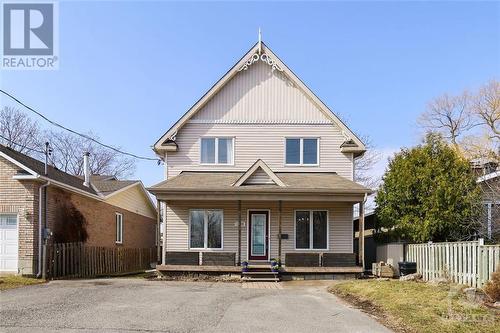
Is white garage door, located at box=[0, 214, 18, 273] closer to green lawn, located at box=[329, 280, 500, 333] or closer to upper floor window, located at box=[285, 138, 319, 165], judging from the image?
upper floor window, located at box=[285, 138, 319, 165]

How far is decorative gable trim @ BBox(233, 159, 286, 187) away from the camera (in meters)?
17.8

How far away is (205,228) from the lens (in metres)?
19.0

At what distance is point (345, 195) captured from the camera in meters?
17.3

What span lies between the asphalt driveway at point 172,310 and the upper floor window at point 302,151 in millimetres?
7203

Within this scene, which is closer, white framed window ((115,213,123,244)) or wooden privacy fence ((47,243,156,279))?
wooden privacy fence ((47,243,156,279))

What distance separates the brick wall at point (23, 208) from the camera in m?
15.8

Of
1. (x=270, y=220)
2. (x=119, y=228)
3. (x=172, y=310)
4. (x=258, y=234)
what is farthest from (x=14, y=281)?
(x=119, y=228)

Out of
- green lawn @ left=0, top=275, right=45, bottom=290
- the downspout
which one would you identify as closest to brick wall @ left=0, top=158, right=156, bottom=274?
the downspout

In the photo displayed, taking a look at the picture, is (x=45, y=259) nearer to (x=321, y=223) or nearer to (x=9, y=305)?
(x=9, y=305)

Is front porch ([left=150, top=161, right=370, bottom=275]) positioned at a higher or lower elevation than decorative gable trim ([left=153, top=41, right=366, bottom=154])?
lower

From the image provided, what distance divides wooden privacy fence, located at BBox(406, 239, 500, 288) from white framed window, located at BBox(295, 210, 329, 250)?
3.76m

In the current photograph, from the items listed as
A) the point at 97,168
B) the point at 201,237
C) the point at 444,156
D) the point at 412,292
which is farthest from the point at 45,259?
the point at 97,168

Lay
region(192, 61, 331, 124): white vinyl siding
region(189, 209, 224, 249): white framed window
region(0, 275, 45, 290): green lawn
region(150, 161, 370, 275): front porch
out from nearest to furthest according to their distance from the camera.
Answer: region(0, 275, 45, 290): green lawn < region(150, 161, 370, 275): front porch < region(189, 209, 224, 249): white framed window < region(192, 61, 331, 124): white vinyl siding

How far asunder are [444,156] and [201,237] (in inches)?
409
